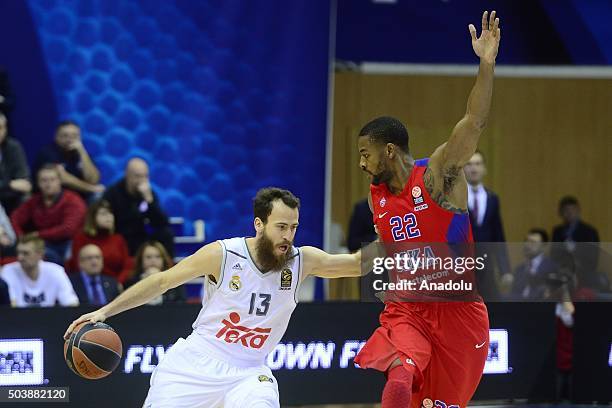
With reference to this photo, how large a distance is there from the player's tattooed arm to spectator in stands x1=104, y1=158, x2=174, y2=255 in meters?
4.44

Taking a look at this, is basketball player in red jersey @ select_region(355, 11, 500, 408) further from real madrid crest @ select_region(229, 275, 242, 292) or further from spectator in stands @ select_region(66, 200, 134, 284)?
spectator in stands @ select_region(66, 200, 134, 284)

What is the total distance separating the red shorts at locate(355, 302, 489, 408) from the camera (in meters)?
6.40

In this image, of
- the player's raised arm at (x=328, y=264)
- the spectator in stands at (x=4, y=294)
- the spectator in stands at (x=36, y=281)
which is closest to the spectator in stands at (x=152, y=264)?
the spectator in stands at (x=36, y=281)

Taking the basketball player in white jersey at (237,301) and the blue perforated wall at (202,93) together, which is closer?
the basketball player in white jersey at (237,301)

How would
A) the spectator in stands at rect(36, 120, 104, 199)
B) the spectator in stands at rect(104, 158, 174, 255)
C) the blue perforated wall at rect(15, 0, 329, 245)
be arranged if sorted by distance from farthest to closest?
the blue perforated wall at rect(15, 0, 329, 245) → the spectator in stands at rect(36, 120, 104, 199) → the spectator in stands at rect(104, 158, 174, 255)

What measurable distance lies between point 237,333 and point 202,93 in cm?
585

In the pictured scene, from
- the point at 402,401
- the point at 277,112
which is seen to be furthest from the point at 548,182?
the point at 402,401

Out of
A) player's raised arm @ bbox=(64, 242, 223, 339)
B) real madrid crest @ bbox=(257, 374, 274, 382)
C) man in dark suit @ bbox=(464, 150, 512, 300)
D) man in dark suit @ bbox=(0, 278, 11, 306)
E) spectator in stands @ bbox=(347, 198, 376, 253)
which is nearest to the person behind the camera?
real madrid crest @ bbox=(257, 374, 274, 382)

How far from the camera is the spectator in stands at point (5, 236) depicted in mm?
9836

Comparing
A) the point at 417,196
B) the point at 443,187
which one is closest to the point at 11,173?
the point at 417,196

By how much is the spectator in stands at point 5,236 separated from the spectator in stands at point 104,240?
51cm

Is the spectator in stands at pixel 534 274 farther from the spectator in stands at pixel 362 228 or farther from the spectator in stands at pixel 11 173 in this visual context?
the spectator in stands at pixel 11 173

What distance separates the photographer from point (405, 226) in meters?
6.41

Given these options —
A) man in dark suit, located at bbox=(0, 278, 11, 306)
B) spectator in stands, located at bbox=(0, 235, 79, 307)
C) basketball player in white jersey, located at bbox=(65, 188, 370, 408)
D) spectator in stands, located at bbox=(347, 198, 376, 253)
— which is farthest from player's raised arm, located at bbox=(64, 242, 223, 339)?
spectator in stands, located at bbox=(347, 198, 376, 253)
